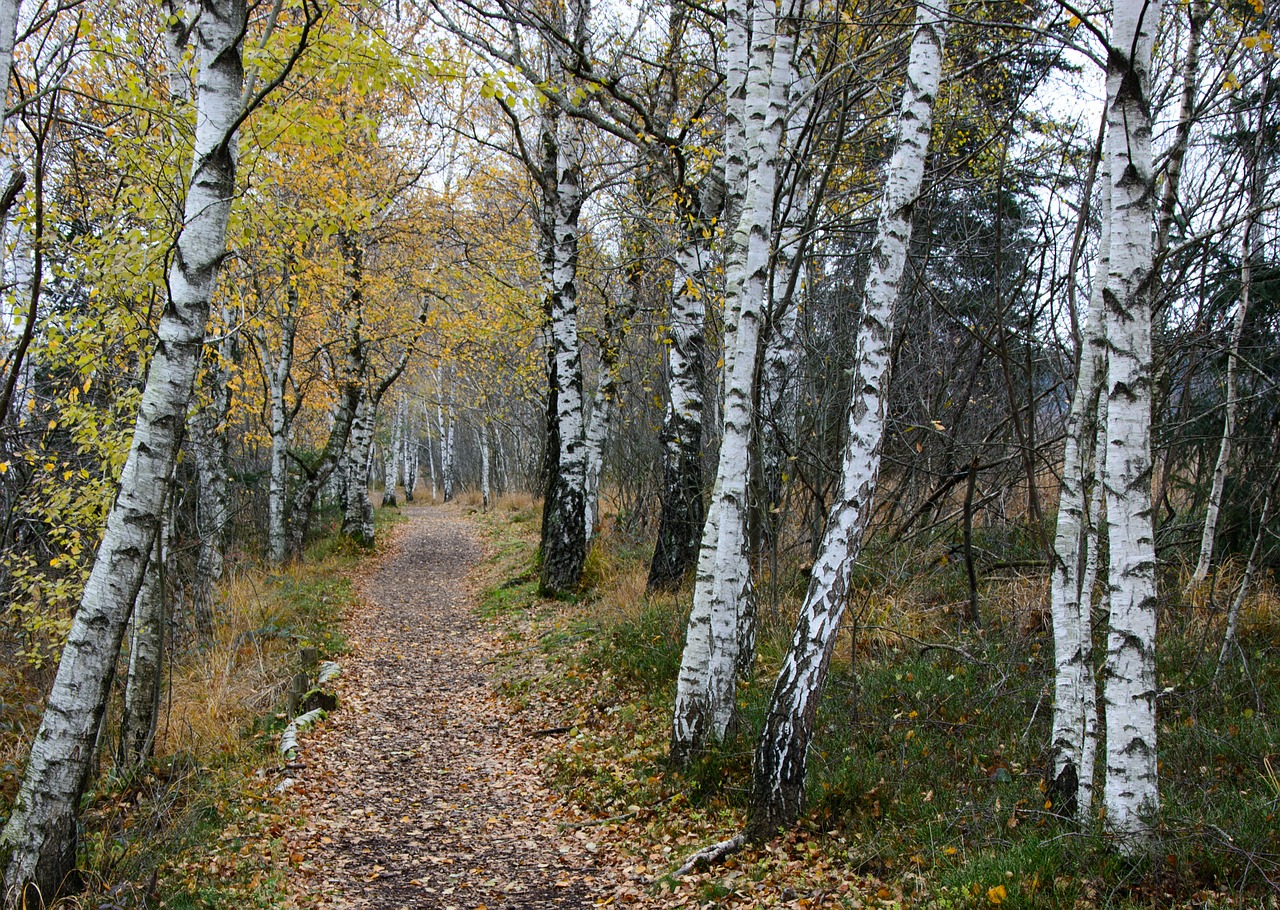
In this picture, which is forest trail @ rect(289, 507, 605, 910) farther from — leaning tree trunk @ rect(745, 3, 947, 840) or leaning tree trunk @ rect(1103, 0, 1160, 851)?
leaning tree trunk @ rect(1103, 0, 1160, 851)

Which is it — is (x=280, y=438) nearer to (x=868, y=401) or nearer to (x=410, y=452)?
(x=868, y=401)

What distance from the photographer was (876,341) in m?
4.48

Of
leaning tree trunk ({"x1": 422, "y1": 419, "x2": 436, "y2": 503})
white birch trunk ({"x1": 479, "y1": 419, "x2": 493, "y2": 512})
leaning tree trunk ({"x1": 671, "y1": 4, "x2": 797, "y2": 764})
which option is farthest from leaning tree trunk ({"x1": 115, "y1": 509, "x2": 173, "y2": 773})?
leaning tree trunk ({"x1": 422, "y1": 419, "x2": 436, "y2": 503})

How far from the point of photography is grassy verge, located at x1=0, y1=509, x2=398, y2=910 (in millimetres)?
4281

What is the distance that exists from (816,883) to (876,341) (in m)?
3.07

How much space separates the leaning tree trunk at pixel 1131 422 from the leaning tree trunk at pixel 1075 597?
2.36 feet

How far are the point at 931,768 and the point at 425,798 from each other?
3.81m

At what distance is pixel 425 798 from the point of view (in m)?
6.06

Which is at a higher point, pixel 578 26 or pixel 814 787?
pixel 578 26

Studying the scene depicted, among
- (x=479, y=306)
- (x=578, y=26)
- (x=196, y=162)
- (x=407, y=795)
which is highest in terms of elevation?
(x=578, y=26)

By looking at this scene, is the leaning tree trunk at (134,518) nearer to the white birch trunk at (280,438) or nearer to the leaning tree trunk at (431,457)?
the white birch trunk at (280,438)

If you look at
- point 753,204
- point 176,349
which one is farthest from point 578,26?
point 176,349

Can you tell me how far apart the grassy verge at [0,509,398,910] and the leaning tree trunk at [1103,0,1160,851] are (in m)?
4.56

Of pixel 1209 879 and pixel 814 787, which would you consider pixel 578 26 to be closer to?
pixel 814 787
